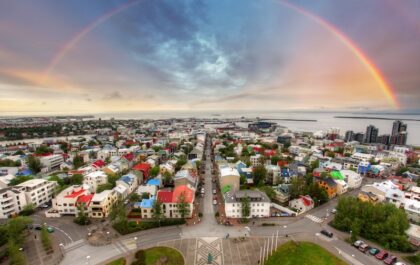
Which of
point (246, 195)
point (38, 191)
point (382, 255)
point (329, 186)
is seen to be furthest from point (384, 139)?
point (38, 191)

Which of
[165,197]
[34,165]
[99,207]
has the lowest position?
[34,165]

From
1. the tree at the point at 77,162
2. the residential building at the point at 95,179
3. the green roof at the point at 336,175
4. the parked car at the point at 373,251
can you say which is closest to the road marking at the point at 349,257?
the parked car at the point at 373,251

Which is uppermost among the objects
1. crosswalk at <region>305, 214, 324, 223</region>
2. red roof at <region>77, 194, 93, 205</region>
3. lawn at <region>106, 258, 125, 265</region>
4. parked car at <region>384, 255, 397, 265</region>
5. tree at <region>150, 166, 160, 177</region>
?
red roof at <region>77, 194, 93, 205</region>

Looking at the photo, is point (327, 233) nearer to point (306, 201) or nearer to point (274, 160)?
point (306, 201)

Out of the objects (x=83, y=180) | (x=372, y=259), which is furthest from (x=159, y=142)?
(x=372, y=259)

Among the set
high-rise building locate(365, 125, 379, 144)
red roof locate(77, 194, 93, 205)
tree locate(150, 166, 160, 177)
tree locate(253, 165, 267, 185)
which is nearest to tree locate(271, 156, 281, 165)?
tree locate(253, 165, 267, 185)

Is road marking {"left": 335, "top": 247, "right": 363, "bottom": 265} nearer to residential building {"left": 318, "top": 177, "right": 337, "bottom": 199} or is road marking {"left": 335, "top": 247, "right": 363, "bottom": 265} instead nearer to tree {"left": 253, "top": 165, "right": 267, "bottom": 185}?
residential building {"left": 318, "top": 177, "right": 337, "bottom": 199}
